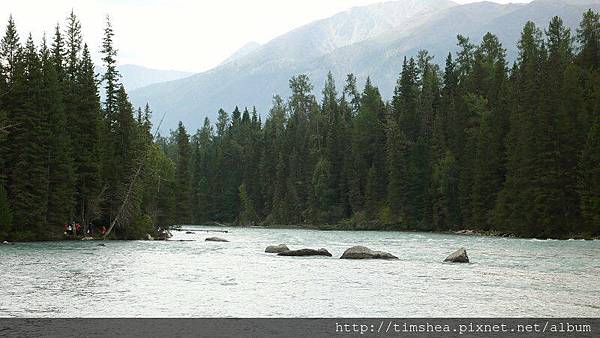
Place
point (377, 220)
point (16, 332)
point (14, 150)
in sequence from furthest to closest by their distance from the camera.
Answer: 1. point (377, 220)
2. point (14, 150)
3. point (16, 332)

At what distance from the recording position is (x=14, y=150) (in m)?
67.4

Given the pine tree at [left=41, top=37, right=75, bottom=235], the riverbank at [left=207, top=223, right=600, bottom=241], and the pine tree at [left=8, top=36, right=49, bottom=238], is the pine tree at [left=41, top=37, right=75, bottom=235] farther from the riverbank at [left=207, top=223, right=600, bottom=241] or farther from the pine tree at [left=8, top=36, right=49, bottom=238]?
the riverbank at [left=207, top=223, right=600, bottom=241]

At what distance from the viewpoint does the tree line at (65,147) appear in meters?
66.8

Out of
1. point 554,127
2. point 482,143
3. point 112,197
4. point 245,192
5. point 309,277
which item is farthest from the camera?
point 245,192

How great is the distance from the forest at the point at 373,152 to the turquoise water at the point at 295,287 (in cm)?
2724

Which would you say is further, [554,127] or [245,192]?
[245,192]

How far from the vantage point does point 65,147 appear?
71.4m

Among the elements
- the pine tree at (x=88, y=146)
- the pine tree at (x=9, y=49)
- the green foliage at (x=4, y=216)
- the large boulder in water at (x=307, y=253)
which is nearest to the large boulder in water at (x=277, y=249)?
the large boulder in water at (x=307, y=253)

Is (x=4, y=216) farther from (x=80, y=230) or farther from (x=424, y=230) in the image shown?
(x=424, y=230)

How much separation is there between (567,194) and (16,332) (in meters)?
74.3

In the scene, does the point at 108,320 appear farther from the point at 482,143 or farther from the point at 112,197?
the point at 482,143

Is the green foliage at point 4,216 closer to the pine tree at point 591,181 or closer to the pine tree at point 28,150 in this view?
the pine tree at point 28,150

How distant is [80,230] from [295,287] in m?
52.2

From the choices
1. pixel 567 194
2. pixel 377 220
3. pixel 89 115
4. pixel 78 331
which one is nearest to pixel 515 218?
pixel 567 194
